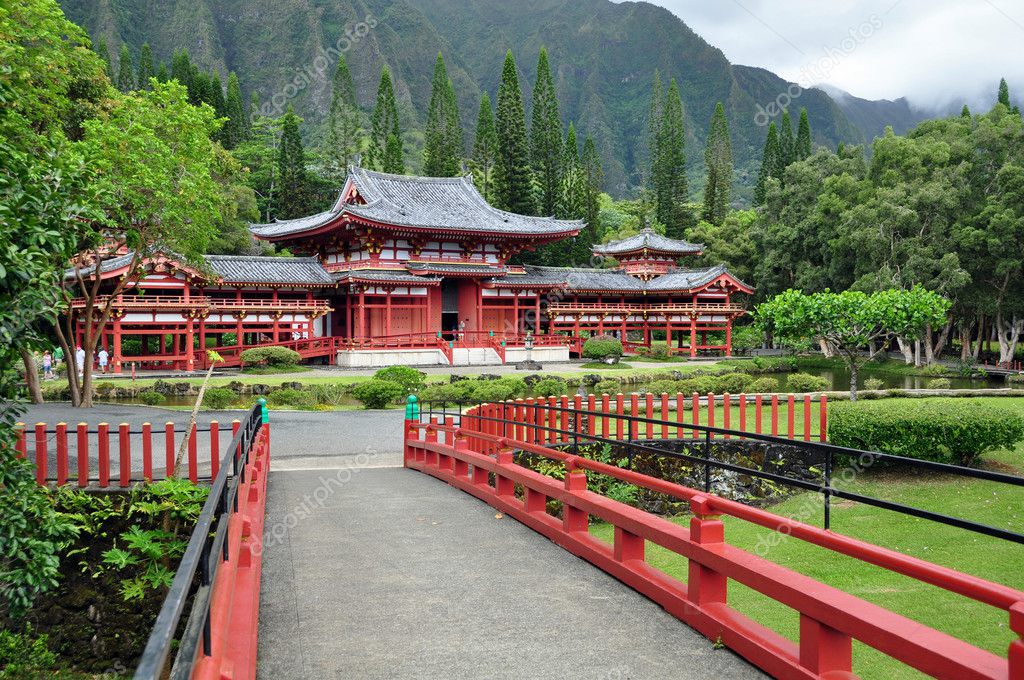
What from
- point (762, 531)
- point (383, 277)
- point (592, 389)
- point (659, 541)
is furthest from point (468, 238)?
point (659, 541)

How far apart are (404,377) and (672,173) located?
50821 millimetres

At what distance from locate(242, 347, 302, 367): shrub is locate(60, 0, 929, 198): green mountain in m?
61.9

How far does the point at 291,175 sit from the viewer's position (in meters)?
58.7

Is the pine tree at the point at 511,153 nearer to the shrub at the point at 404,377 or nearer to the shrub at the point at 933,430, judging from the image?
the shrub at the point at 404,377

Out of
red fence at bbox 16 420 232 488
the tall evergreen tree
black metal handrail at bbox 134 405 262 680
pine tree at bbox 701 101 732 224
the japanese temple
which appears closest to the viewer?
black metal handrail at bbox 134 405 262 680

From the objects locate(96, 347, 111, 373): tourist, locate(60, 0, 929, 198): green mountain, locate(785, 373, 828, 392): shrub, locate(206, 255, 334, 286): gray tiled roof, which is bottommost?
locate(785, 373, 828, 392): shrub

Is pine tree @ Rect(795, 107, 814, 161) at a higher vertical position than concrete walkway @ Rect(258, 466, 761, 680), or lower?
higher

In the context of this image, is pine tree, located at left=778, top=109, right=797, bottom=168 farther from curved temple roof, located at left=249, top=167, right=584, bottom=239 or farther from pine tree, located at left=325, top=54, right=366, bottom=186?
pine tree, located at left=325, top=54, right=366, bottom=186

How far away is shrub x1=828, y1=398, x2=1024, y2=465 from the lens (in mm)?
12750

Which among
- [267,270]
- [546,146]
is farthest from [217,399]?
[546,146]

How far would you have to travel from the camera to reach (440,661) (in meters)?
4.73

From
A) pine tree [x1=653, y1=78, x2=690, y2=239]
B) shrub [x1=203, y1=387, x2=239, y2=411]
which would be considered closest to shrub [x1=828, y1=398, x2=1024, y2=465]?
shrub [x1=203, y1=387, x2=239, y2=411]

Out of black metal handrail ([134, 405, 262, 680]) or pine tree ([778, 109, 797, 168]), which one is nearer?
black metal handrail ([134, 405, 262, 680])

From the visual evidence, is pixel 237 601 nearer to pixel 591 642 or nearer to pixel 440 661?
pixel 440 661
